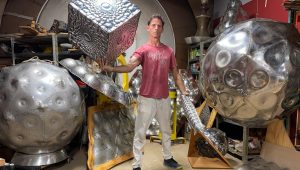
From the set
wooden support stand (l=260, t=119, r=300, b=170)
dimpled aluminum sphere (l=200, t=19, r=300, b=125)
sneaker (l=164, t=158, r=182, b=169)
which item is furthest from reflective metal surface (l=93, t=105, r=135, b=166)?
dimpled aluminum sphere (l=200, t=19, r=300, b=125)

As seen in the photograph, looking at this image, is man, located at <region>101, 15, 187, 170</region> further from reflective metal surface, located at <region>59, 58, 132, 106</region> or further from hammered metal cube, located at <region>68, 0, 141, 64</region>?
hammered metal cube, located at <region>68, 0, 141, 64</region>

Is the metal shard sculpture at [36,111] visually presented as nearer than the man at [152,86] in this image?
Yes

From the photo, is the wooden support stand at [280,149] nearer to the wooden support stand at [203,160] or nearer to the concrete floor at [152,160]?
the wooden support stand at [203,160]

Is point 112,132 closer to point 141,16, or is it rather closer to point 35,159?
point 35,159

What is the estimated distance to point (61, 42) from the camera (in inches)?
151

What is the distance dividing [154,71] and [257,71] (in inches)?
52.4

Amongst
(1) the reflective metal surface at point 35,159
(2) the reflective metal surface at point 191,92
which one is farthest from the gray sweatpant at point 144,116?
(2) the reflective metal surface at point 191,92

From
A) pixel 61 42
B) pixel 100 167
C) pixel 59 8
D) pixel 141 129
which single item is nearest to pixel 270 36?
pixel 141 129

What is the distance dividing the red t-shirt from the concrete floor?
78 centimetres

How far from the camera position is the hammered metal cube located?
1476mm

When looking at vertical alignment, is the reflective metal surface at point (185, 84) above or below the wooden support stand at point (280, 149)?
above

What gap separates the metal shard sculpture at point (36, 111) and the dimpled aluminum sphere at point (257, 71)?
5.07 ft

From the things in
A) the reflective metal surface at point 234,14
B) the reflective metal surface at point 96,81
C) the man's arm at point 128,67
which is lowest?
the reflective metal surface at point 96,81

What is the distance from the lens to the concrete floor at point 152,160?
2.56 meters
